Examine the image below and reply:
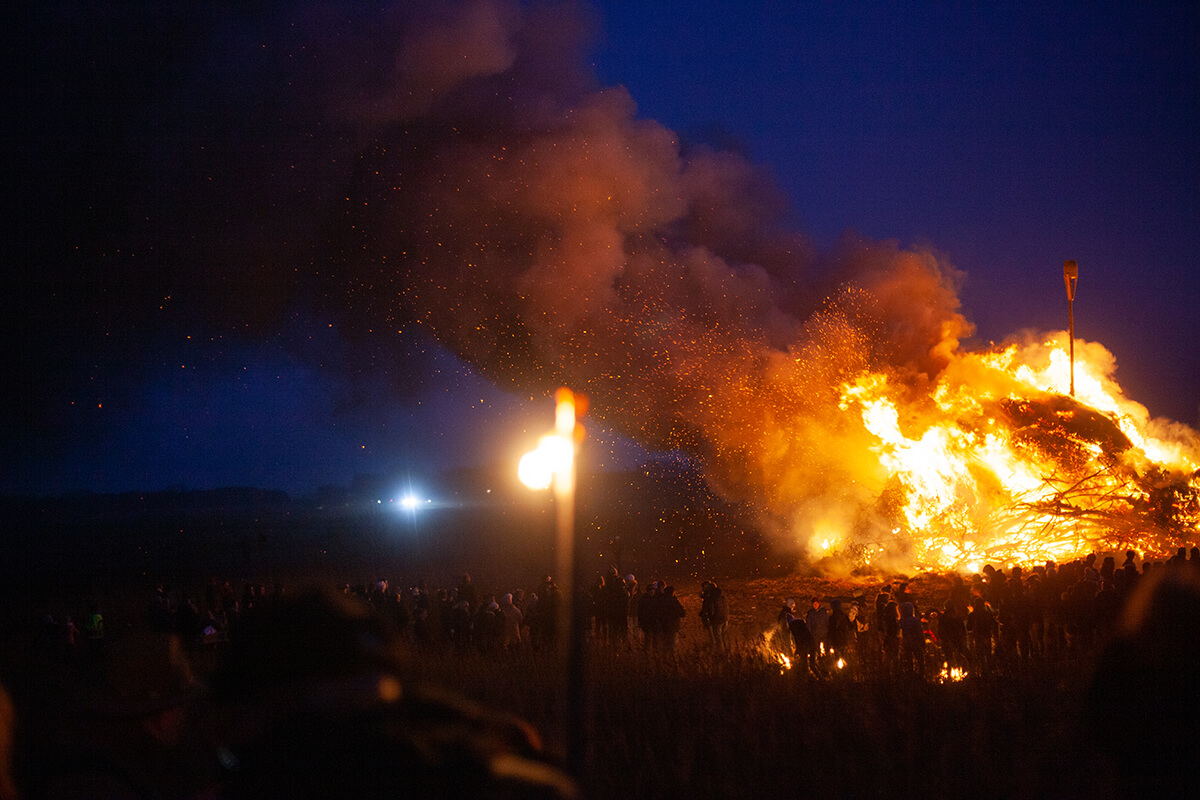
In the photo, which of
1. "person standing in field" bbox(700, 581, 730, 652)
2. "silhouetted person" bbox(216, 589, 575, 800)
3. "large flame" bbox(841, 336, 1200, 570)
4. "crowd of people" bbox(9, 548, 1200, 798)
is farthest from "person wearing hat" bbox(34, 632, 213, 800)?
"large flame" bbox(841, 336, 1200, 570)

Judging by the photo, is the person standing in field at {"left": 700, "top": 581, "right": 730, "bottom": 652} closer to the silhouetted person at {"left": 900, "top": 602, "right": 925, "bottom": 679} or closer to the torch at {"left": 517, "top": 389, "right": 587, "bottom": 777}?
the silhouetted person at {"left": 900, "top": 602, "right": 925, "bottom": 679}

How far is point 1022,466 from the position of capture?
18859 millimetres

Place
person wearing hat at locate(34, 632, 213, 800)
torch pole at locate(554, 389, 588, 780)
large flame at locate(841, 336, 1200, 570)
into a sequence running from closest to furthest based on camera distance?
person wearing hat at locate(34, 632, 213, 800) → torch pole at locate(554, 389, 588, 780) → large flame at locate(841, 336, 1200, 570)

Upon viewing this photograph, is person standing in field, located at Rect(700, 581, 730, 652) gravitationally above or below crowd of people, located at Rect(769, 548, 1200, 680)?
below

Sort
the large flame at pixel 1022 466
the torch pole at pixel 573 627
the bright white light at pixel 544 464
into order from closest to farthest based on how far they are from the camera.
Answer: the torch pole at pixel 573 627 < the bright white light at pixel 544 464 < the large flame at pixel 1022 466

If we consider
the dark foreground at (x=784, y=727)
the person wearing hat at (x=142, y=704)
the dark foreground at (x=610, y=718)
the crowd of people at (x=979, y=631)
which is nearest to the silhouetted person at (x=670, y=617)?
the dark foreground at (x=610, y=718)

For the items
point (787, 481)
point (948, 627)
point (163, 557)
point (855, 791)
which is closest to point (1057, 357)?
point (787, 481)

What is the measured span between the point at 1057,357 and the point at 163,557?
4946cm

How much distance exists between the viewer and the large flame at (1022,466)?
58.0 ft

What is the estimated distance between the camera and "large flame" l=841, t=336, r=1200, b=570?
1769 centimetres

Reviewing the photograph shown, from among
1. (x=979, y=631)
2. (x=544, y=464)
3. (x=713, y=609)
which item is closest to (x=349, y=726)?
(x=544, y=464)

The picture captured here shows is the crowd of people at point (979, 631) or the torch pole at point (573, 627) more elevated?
the torch pole at point (573, 627)

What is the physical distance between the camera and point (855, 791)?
5.20 m

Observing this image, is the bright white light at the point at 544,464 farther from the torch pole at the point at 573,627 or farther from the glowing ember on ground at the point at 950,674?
the glowing ember on ground at the point at 950,674
